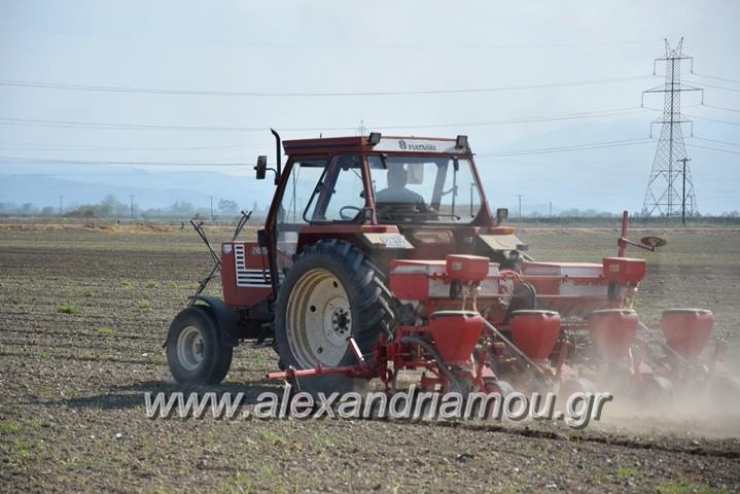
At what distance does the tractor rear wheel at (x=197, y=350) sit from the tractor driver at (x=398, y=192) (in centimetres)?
233

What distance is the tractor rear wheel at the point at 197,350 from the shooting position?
1180 centimetres

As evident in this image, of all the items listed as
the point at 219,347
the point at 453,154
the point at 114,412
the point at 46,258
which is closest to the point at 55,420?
the point at 114,412

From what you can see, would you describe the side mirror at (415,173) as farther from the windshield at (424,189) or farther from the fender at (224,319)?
the fender at (224,319)

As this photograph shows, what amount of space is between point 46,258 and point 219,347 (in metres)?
26.4

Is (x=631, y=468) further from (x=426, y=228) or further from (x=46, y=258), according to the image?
(x=46, y=258)

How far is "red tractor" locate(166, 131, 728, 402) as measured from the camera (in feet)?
32.0

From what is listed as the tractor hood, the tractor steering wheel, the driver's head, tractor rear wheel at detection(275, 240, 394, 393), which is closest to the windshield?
the driver's head

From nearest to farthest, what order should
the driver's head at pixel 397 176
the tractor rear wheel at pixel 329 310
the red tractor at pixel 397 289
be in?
1. the red tractor at pixel 397 289
2. the tractor rear wheel at pixel 329 310
3. the driver's head at pixel 397 176

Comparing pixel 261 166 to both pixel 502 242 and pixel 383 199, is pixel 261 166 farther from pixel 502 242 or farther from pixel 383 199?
pixel 502 242

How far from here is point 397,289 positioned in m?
9.88

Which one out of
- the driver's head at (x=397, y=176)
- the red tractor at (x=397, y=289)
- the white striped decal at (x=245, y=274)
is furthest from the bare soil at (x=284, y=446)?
the driver's head at (x=397, y=176)

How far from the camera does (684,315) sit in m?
10.7

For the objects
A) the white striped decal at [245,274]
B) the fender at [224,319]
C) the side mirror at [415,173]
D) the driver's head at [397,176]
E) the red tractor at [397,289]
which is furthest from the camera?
the white striped decal at [245,274]

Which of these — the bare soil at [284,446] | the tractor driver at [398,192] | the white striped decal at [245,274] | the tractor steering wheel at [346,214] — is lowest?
the bare soil at [284,446]
